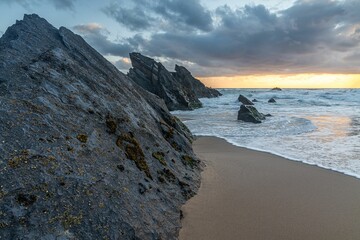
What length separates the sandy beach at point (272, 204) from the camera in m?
5.86

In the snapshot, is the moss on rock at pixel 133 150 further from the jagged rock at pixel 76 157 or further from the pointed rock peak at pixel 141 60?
the pointed rock peak at pixel 141 60

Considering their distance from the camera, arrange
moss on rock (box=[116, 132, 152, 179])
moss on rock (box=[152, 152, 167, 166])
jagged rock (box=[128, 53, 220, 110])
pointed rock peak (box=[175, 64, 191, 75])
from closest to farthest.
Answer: moss on rock (box=[116, 132, 152, 179]), moss on rock (box=[152, 152, 167, 166]), jagged rock (box=[128, 53, 220, 110]), pointed rock peak (box=[175, 64, 191, 75])

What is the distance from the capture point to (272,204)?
7.16m

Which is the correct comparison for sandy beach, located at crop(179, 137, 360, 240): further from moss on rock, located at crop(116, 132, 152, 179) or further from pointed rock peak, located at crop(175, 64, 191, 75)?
pointed rock peak, located at crop(175, 64, 191, 75)

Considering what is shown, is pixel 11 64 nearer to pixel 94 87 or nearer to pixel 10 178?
pixel 94 87

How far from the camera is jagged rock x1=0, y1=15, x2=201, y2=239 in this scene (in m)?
4.05

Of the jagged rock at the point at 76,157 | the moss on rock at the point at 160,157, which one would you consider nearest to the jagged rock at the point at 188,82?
the jagged rock at the point at 76,157

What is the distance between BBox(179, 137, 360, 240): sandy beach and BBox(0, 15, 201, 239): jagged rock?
0.66m

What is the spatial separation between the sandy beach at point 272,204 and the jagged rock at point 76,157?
66 cm

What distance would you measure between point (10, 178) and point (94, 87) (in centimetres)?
436

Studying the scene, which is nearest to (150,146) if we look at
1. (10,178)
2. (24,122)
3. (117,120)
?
(117,120)

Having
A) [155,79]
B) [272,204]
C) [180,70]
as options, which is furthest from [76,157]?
[180,70]

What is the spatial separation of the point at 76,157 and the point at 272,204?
16.9ft

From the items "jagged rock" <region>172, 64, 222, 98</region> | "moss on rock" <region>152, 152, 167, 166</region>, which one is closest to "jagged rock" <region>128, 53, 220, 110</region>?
"jagged rock" <region>172, 64, 222, 98</region>
